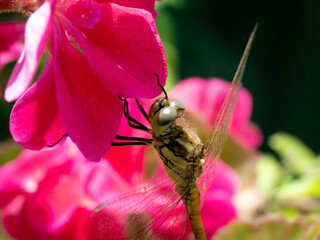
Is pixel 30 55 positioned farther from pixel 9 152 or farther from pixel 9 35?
pixel 9 152

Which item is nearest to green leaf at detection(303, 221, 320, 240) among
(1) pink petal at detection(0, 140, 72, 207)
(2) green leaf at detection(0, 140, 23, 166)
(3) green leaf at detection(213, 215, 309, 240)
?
(3) green leaf at detection(213, 215, 309, 240)

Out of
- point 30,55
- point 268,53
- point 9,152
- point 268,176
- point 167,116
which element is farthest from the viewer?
point 268,53

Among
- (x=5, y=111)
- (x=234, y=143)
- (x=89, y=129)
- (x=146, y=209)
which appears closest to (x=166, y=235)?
(x=146, y=209)

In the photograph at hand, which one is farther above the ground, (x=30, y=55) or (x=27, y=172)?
(x=30, y=55)

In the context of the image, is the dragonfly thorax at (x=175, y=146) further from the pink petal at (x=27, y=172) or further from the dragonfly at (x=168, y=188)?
the pink petal at (x=27, y=172)

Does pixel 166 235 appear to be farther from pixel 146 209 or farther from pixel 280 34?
pixel 280 34

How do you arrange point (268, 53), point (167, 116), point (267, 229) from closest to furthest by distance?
point (167, 116) → point (267, 229) → point (268, 53)

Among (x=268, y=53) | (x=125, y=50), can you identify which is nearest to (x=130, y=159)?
(x=125, y=50)
